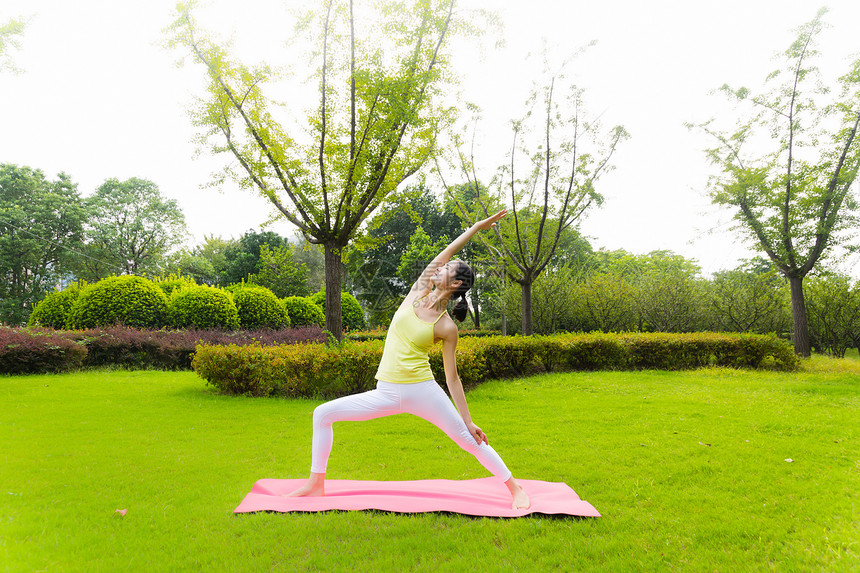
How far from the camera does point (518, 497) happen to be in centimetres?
341

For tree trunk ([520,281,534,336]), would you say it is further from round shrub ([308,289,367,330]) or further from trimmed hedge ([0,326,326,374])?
round shrub ([308,289,367,330])

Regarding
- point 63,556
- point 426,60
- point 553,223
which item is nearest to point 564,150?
point 553,223

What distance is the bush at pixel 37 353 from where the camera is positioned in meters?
9.85

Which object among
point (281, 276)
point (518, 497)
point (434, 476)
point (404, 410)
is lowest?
point (434, 476)

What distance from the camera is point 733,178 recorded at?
13.4 metres

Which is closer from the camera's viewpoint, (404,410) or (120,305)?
(404,410)

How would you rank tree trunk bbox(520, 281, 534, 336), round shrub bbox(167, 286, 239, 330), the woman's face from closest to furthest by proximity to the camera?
the woman's face, tree trunk bbox(520, 281, 534, 336), round shrub bbox(167, 286, 239, 330)

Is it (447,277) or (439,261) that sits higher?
(439,261)

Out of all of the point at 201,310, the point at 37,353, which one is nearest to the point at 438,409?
the point at 37,353

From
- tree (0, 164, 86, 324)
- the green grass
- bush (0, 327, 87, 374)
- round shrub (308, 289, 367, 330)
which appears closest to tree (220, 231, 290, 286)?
tree (0, 164, 86, 324)

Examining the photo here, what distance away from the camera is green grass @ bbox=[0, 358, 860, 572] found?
271 cm

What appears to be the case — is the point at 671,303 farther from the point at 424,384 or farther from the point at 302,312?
the point at 424,384

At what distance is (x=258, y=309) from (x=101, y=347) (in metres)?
4.92

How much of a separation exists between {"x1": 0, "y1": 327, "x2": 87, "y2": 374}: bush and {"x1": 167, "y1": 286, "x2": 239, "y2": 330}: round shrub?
127 inches
